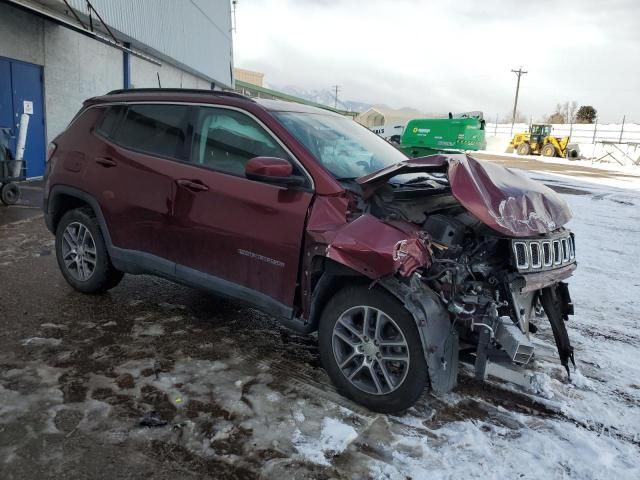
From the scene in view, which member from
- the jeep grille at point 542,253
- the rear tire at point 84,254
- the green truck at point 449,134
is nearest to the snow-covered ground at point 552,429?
the jeep grille at point 542,253

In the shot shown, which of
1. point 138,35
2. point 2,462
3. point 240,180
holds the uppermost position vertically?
point 138,35

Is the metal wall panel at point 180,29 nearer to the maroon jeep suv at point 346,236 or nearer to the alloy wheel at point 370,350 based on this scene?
the maroon jeep suv at point 346,236

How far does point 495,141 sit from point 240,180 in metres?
52.4

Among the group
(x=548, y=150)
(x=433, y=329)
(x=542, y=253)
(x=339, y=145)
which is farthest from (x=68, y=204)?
(x=548, y=150)

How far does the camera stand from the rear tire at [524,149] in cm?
4159

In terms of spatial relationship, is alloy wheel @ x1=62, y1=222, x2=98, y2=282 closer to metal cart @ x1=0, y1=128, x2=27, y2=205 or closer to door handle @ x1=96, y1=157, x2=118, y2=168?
door handle @ x1=96, y1=157, x2=118, y2=168

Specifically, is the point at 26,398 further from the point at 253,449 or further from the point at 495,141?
the point at 495,141

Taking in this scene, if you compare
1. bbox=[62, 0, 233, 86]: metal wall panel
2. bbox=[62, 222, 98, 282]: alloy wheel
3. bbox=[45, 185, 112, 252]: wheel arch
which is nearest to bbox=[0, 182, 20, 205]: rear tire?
bbox=[45, 185, 112, 252]: wheel arch

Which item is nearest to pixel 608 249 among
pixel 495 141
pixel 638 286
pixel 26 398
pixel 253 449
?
pixel 638 286

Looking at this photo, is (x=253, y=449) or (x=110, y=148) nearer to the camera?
(x=253, y=449)

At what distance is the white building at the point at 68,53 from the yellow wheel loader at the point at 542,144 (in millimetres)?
29925

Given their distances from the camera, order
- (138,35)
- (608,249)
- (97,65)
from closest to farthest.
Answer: (608,249), (97,65), (138,35)

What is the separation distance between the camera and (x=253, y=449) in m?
2.68

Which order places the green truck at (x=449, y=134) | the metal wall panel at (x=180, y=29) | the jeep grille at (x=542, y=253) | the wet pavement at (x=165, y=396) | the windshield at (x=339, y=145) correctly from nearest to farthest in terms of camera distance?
the wet pavement at (x=165, y=396)
the jeep grille at (x=542, y=253)
the windshield at (x=339, y=145)
the metal wall panel at (x=180, y=29)
the green truck at (x=449, y=134)
